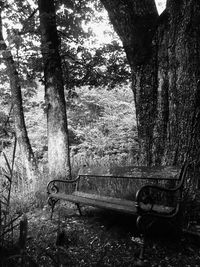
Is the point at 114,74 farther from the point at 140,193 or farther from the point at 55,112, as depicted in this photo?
the point at 140,193

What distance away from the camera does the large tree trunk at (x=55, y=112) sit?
18.5 feet

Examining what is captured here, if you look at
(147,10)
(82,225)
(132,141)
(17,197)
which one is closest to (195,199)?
(82,225)

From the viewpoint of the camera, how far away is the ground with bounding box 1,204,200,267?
2.69m

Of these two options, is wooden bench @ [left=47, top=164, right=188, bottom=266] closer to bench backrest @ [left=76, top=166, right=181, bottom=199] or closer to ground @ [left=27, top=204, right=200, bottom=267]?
bench backrest @ [left=76, top=166, right=181, bottom=199]

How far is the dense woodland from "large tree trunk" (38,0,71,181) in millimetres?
22

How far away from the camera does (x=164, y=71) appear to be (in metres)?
4.00

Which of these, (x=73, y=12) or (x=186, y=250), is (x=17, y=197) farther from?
(x=73, y=12)

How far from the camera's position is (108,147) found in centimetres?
1055

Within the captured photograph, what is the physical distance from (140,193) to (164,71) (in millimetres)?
2095

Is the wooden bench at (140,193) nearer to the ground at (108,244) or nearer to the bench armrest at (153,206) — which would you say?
the bench armrest at (153,206)

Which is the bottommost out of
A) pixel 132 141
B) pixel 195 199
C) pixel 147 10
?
pixel 195 199

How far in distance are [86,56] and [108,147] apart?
4.68 meters

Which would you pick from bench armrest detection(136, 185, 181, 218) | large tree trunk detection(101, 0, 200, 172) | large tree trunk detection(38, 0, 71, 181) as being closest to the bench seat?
bench armrest detection(136, 185, 181, 218)

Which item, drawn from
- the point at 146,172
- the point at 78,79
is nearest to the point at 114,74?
the point at 78,79
